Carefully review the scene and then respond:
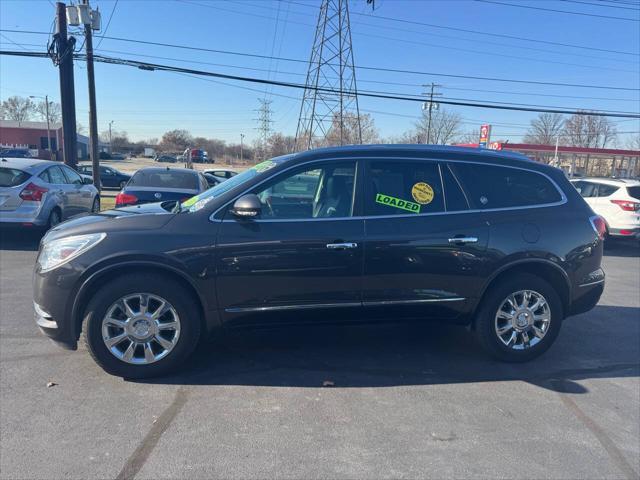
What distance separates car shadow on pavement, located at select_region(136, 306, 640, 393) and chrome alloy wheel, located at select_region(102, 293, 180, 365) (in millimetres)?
263

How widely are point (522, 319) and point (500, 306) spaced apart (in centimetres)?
25

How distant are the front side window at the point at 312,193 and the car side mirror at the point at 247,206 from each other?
138mm

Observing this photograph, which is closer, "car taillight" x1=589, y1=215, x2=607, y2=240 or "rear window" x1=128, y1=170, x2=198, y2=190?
"car taillight" x1=589, y1=215, x2=607, y2=240

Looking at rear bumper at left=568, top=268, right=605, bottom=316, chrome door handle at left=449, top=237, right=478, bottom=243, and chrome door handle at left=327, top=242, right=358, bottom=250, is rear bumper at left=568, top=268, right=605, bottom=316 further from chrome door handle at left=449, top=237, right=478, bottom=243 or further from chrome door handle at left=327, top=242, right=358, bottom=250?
chrome door handle at left=327, top=242, right=358, bottom=250

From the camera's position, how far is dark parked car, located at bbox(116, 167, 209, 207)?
8844 millimetres

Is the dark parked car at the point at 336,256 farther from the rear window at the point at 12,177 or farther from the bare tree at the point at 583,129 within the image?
the bare tree at the point at 583,129

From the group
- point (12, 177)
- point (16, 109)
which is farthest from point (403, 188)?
point (16, 109)

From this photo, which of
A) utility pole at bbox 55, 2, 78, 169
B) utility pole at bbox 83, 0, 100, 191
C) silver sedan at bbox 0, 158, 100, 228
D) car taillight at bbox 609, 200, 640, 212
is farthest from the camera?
utility pole at bbox 83, 0, 100, 191

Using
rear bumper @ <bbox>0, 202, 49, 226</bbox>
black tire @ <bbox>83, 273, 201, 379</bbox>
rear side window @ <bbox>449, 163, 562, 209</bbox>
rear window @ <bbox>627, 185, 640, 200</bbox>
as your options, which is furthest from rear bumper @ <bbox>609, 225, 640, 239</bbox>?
rear bumper @ <bbox>0, 202, 49, 226</bbox>

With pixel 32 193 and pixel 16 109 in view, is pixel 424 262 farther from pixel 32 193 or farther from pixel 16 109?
pixel 16 109

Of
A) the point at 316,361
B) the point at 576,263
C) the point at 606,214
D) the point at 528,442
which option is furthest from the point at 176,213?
the point at 606,214

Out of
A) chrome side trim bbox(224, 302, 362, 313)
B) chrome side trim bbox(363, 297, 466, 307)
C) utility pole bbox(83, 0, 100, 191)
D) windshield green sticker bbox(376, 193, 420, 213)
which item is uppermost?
utility pole bbox(83, 0, 100, 191)

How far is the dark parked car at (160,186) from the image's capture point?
29.0 feet

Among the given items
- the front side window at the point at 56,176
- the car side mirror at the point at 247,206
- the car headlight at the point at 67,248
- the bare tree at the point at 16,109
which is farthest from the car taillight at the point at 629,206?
the bare tree at the point at 16,109
